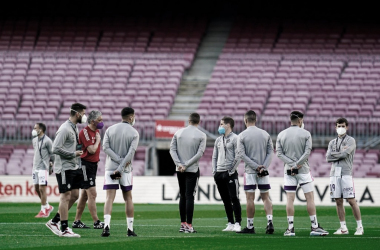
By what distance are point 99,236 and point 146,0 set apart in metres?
28.5

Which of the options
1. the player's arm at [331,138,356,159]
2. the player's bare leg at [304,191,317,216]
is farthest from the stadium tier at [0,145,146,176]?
the player's bare leg at [304,191,317,216]

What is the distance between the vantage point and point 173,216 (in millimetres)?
19266

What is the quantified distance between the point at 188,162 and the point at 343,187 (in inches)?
111

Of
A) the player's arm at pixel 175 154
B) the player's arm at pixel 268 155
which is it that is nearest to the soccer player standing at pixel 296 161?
the player's arm at pixel 268 155

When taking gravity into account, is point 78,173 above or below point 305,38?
below

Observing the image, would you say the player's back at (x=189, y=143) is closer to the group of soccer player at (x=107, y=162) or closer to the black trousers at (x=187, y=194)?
the black trousers at (x=187, y=194)

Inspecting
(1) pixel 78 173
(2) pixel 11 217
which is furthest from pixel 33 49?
(1) pixel 78 173

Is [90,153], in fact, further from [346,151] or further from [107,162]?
[346,151]

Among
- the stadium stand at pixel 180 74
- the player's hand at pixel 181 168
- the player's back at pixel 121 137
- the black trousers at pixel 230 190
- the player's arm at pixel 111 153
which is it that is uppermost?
the stadium stand at pixel 180 74

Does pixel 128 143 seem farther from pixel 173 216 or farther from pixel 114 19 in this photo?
pixel 114 19

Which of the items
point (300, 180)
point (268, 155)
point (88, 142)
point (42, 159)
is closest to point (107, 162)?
point (88, 142)

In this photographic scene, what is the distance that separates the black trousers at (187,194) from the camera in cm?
1431

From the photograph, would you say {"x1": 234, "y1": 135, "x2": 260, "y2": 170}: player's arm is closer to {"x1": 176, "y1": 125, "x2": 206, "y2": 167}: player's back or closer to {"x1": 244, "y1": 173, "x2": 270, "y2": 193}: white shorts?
{"x1": 244, "y1": 173, "x2": 270, "y2": 193}: white shorts

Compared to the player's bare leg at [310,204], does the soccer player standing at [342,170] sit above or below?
above
